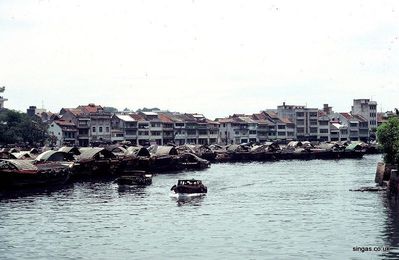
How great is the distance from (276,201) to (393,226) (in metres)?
19.1

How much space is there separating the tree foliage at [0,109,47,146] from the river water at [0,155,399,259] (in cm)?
8154

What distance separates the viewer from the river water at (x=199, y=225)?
41.9m

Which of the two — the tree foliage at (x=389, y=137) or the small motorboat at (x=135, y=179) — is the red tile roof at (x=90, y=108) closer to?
the small motorboat at (x=135, y=179)

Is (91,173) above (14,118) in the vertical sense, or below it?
below

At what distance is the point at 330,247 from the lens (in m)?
42.8

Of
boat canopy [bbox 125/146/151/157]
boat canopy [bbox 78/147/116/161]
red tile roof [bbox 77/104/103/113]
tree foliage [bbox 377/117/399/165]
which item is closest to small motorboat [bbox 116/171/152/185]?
boat canopy [bbox 78/147/116/161]

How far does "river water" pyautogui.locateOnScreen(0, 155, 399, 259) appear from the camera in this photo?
4191 cm

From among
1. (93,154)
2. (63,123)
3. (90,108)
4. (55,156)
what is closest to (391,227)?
(55,156)

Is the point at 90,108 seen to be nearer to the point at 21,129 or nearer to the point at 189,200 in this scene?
the point at 21,129

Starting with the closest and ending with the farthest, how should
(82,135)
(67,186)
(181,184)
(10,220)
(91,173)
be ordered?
1. (10,220)
2. (181,184)
3. (67,186)
4. (91,173)
5. (82,135)

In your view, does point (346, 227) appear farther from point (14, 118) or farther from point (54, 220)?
point (14, 118)

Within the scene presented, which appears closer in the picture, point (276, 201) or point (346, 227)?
point (346, 227)

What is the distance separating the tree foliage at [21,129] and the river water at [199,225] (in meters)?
81.5

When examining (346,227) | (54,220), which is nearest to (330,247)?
(346,227)
